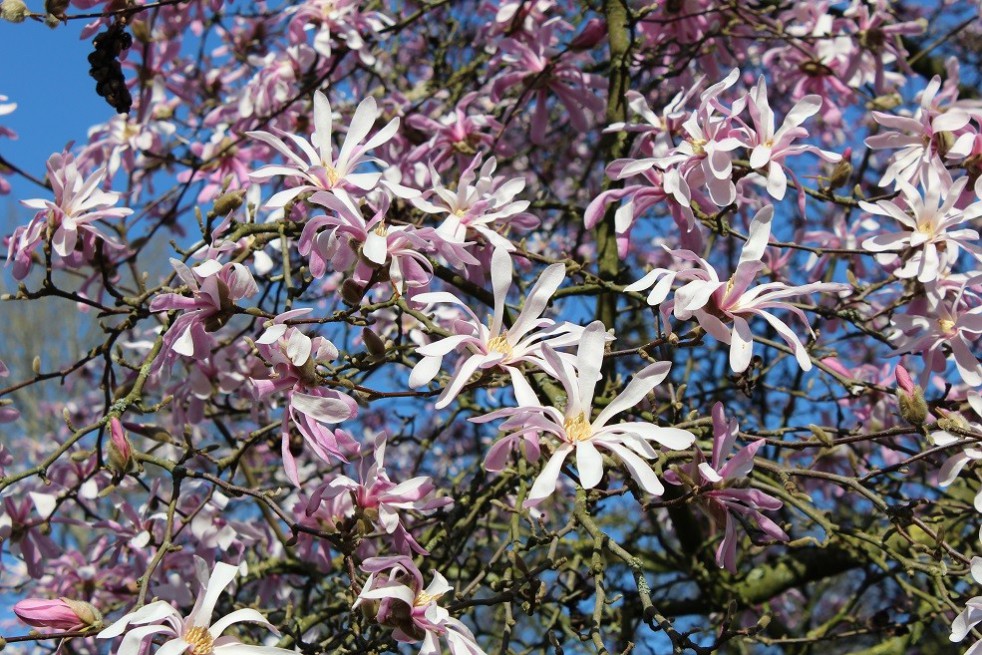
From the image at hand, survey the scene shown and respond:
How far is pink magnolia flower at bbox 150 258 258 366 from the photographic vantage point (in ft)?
4.12

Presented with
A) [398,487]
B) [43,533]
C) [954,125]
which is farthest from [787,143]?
[43,533]

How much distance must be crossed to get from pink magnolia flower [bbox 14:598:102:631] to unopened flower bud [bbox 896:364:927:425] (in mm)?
1138

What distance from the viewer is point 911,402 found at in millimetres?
1324

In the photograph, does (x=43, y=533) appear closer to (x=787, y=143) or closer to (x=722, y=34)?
(x=787, y=143)

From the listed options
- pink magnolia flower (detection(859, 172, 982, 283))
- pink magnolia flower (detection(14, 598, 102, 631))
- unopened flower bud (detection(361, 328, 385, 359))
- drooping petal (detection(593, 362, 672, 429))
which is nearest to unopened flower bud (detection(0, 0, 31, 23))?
unopened flower bud (detection(361, 328, 385, 359))

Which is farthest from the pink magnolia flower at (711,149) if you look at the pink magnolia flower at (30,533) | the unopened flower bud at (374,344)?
the pink magnolia flower at (30,533)

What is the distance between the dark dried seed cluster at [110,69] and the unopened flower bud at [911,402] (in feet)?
4.91

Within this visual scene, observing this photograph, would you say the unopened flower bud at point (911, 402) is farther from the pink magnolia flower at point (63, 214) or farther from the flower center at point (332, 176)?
the pink magnolia flower at point (63, 214)

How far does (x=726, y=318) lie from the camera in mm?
1196

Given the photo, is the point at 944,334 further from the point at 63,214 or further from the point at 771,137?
the point at 63,214

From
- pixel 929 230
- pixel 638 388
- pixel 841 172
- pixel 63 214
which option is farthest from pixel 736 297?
pixel 63 214

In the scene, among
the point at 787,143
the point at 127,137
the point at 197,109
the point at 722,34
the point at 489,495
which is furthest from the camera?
the point at 197,109

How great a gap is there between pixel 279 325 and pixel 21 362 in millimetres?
10289

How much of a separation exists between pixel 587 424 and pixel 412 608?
34cm
